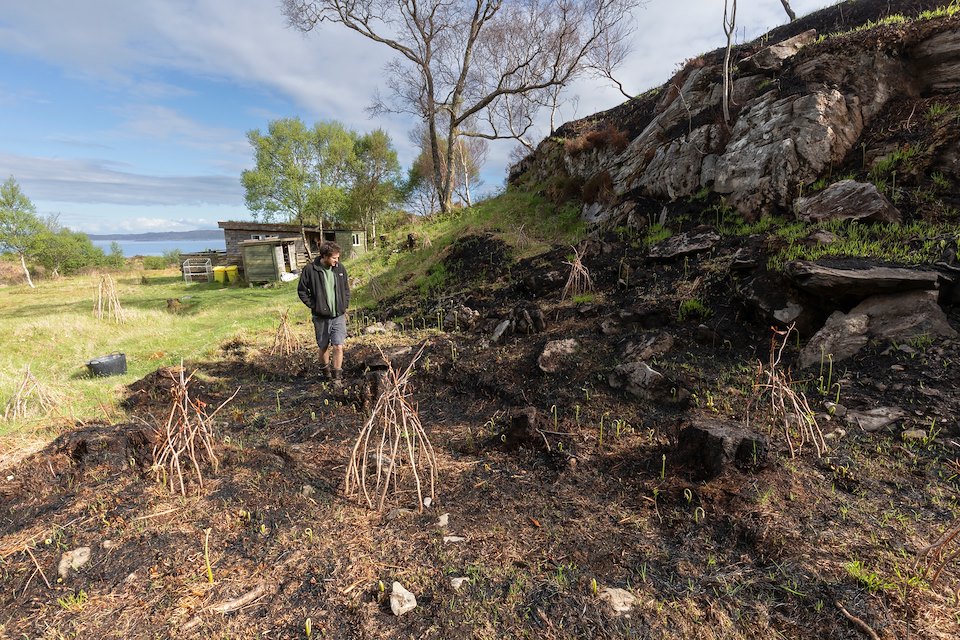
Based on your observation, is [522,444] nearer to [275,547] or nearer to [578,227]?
[275,547]

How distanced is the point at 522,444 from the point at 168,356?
776 cm

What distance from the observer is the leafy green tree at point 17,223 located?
2770 cm

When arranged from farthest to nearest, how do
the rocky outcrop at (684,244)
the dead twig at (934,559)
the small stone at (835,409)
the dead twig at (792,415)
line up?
1. the rocky outcrop at (684,244)
2. the small stone at (835,409)
3. the dead twig at (792,415)
4. the dead twig at (934,559)

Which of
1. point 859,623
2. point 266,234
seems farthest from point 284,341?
point 266,234

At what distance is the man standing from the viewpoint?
5.45 meters

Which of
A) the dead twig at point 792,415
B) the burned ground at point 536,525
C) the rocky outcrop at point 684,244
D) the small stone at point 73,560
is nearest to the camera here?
the burned ground at point 536,525

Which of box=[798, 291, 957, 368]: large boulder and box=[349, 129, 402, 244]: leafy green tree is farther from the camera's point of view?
box=[349, 129, 402, 244]: leafy green tree

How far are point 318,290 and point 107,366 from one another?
14.8 ft

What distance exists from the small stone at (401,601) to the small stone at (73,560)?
1.97 meters

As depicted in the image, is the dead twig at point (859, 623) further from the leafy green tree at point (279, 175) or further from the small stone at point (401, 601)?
the leafy green tree at point (279, 175)

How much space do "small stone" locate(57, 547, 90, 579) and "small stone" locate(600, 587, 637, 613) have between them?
313 centimetres

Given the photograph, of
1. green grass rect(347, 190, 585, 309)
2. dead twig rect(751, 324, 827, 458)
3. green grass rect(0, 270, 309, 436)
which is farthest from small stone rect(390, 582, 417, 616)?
green grass rect(347, 190, 585, 309)

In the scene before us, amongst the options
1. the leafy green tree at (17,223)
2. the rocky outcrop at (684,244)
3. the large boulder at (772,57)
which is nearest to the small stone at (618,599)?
the rocky outcrop at (684,244)

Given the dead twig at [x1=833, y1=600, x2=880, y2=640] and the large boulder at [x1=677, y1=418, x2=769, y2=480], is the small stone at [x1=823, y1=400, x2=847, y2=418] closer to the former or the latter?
the large boulder at [x1=677, y1=418, x2=769, y2=480]
